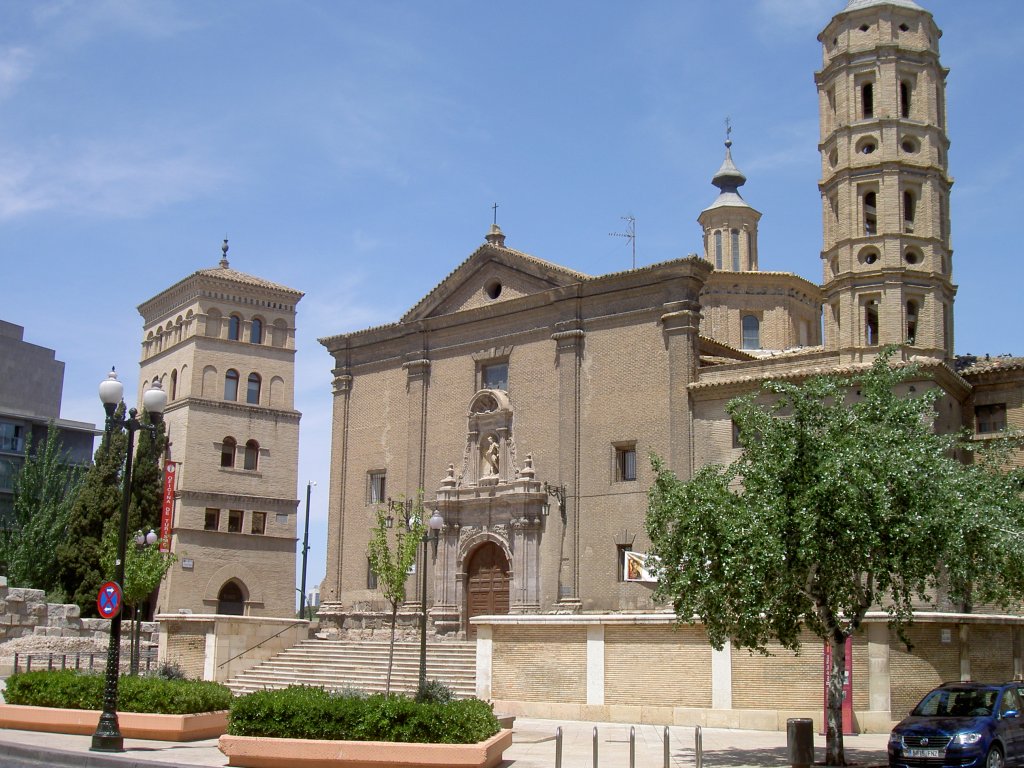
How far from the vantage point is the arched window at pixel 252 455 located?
54.6 meters

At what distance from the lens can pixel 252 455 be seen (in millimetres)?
54812

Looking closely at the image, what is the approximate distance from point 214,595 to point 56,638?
41.8 ft

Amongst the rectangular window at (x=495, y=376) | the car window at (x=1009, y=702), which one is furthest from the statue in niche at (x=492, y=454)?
the car window at (x=1009, y=702)

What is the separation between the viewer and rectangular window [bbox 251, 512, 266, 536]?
54.0 m

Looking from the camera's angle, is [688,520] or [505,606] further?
[505,606]

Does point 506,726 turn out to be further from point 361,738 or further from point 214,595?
point 214,595

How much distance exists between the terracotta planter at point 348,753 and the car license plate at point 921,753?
6086 mm

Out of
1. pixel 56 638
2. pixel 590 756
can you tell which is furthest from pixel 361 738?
pixel 56 638

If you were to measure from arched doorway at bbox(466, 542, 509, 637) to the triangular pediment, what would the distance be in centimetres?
831

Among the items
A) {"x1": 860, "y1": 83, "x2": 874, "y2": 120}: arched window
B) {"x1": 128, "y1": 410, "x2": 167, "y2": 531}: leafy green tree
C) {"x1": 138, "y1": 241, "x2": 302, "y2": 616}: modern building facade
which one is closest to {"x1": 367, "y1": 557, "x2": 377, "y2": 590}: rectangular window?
{"x1": 138, "y1": 241, "x2": 302, "y2": 616}: modern building facade

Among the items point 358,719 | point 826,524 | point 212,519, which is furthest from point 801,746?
point 212,519

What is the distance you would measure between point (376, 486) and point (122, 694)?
20021mm

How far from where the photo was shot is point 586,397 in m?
35.3

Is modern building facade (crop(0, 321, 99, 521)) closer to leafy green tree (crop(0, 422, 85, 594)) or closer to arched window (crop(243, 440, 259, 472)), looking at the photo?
leafy green tree (crop(0, 422, 85, 594))
